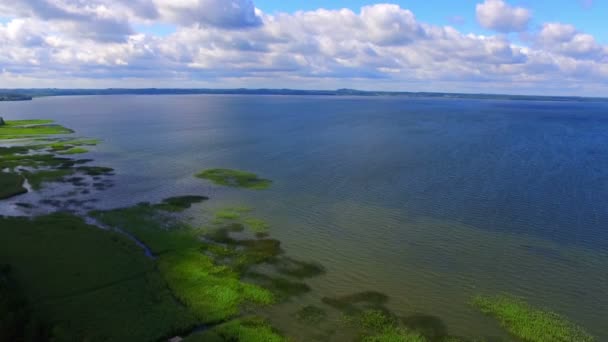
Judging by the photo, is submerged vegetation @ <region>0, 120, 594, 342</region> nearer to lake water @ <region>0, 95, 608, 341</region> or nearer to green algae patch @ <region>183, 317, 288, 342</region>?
green algae patch @ <region>183, 317, 288, 342</region>

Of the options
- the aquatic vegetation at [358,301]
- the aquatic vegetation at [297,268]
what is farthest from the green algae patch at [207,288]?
the aquatic vegetation at [358,301]

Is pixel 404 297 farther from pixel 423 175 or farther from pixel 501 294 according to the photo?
pixel 423 175

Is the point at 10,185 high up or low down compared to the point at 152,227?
up

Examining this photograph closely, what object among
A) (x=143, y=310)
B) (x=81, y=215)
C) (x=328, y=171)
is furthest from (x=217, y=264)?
(x=328, y=171)

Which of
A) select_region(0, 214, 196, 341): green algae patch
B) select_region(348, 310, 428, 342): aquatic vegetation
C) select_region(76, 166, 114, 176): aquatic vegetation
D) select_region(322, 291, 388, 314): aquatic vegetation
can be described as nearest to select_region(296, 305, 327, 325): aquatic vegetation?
select_region(322, 291, 388, 314): aquatic vegetation

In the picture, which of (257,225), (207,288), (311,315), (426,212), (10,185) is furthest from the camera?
(10,185)

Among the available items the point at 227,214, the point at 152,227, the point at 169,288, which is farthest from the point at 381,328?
the point at 152,227

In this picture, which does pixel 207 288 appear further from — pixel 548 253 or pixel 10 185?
pixel 10 185
